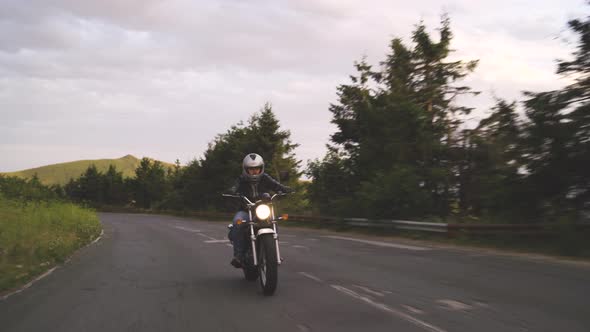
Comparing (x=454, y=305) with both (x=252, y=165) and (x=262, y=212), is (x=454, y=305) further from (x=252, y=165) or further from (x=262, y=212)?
(x=252, y=165)

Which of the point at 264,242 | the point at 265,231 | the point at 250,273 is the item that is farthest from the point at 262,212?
the point at 250,273

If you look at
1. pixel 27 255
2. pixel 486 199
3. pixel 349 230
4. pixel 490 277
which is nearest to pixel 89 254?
pixel 27 255

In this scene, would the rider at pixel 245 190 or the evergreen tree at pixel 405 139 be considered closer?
the rider at pixel 245 190

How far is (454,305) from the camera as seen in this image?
5.95 m

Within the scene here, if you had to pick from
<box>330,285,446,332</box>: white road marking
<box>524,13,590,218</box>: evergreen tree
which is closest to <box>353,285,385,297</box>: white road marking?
<box>330,285,446,332</box>: white road marking

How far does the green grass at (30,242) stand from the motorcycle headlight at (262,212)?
4.07 metres

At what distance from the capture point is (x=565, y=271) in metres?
8.84

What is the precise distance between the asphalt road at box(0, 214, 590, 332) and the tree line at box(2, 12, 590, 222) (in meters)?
2.00

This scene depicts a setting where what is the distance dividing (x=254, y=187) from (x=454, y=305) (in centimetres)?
316

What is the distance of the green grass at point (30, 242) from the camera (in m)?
9.20

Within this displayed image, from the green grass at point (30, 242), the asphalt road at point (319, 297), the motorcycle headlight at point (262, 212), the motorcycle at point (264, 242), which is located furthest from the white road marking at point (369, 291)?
the green grass at point (30, 242)

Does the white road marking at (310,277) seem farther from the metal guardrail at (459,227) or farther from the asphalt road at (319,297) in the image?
the metal guardrail at (459,227)

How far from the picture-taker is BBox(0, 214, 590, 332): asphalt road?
5230mm

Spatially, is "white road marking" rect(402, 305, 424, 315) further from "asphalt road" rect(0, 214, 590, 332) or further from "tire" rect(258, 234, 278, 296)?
"tire" rect(258, 234, 278, 296)
